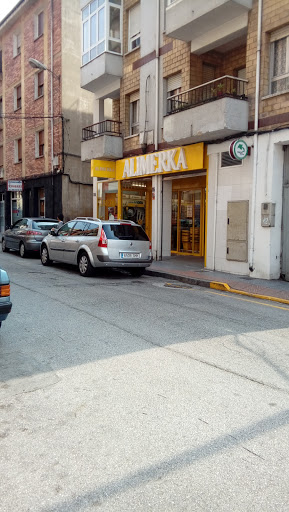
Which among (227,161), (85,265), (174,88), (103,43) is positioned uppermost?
(103,43)

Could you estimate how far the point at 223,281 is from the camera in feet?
35.3

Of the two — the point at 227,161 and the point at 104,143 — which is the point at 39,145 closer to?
the point at 104,143

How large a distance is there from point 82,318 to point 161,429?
3.54 meters

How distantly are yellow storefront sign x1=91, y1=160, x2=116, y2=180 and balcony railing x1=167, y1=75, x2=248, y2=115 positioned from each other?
3.83 metres

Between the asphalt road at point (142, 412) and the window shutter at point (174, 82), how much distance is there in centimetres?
1047

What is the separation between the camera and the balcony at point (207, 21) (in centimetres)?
1166

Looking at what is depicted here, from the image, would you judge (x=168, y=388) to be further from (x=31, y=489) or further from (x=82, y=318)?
(x=82, y=318)

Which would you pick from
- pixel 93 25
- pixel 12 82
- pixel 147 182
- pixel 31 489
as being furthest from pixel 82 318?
pixel 12 82

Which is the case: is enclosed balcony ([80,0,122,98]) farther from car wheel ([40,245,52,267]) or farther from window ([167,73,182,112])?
car wheel ([40,245,52,267])

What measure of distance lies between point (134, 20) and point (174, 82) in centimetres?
395

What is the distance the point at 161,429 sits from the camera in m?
3.20

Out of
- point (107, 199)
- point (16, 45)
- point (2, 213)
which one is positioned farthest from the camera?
point (2, 213)

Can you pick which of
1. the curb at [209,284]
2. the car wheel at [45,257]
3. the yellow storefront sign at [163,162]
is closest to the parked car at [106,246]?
the curb at [209,284]

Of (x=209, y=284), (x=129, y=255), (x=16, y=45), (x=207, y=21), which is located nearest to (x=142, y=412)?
(x=209, y=284)
